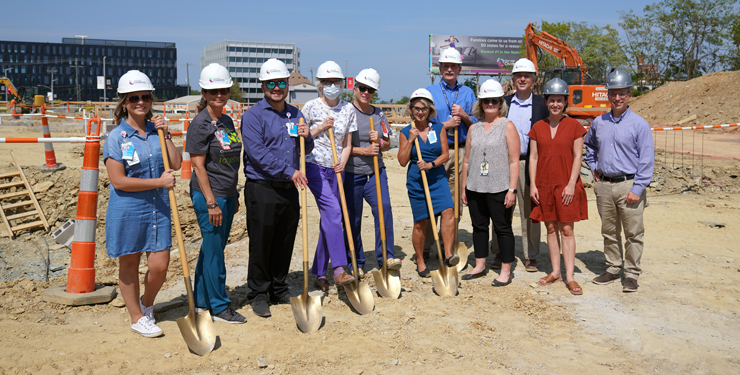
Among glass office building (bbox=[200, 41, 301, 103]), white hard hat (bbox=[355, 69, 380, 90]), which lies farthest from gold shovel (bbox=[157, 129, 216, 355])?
glass office building (bbox=[200, 41, 301, 103])

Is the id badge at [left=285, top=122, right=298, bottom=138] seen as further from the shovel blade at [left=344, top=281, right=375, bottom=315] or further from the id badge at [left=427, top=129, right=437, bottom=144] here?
the id badge at [left=427, top=129, right=437, bottom=144]

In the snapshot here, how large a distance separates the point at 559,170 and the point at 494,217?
2.42 feet

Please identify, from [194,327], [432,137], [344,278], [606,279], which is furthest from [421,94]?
[194,327]

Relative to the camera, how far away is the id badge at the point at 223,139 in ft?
13.8

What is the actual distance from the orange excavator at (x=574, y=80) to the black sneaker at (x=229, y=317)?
15.0 m

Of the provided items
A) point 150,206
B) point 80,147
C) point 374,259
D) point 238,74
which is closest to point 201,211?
point 150,206

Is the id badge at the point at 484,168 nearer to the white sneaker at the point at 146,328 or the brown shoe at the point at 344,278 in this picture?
the brown shoe at the point at 344,278

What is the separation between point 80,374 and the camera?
3.56 m

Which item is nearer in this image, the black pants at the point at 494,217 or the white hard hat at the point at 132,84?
the white hard hat at the point at 132,84

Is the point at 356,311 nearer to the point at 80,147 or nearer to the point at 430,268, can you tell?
the point at 430,268

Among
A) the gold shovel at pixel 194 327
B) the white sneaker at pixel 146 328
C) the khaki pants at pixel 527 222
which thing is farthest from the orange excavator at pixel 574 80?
the white sneaker at pixel 146 328

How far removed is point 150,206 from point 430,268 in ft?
10.0

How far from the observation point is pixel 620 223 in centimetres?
539

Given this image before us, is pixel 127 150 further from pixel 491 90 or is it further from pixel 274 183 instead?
pixel 491 90
